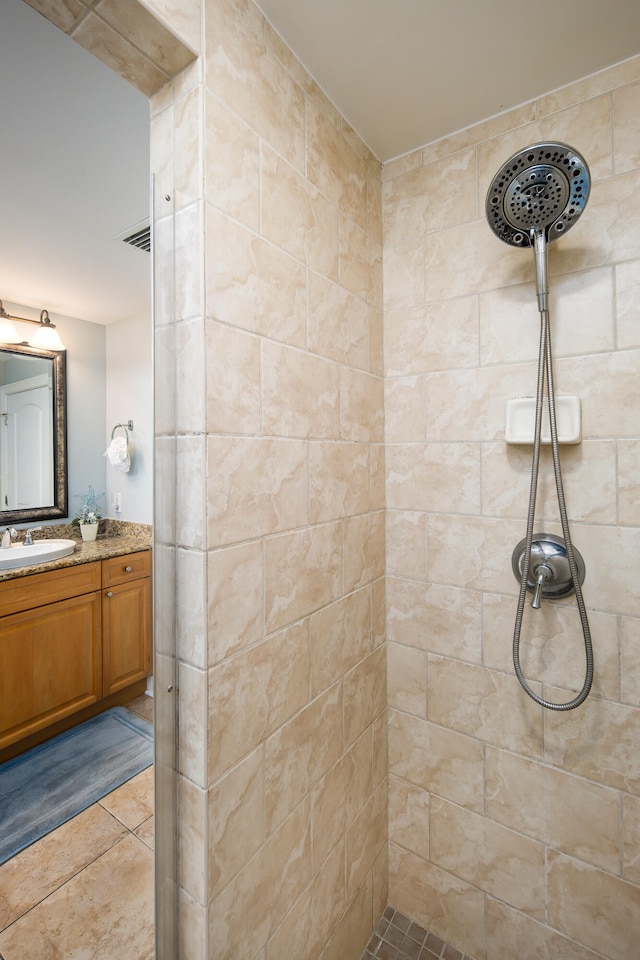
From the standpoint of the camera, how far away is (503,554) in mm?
1066

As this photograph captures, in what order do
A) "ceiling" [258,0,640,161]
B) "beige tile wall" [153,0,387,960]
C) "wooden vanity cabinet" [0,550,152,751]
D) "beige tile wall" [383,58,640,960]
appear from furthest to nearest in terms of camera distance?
"wooden vanity cabinet" [0,550,152,751] → "beige tile wall" [383,58,640,960] → "ceiling" [258,0,640,161] → "beige tile wall" [153,0,387,960]

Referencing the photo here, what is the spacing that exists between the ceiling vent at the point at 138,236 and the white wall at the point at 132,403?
423 millimetres

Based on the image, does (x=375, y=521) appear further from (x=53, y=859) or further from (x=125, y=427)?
(x=53, y=859)

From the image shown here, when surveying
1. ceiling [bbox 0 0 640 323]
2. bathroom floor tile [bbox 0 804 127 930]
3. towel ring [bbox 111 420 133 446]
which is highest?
ceiling [bbox 0 0 640 323]

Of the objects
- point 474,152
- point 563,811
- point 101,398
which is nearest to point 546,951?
point 563,811

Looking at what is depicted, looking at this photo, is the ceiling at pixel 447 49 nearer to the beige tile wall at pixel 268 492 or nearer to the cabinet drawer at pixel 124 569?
the beige tile wall at pixel 268 492

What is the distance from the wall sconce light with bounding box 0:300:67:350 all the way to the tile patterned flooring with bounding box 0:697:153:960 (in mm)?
1042

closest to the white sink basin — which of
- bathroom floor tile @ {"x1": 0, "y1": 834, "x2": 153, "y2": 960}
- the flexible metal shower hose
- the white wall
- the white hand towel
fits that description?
the white wall

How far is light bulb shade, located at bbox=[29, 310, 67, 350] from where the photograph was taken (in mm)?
1005

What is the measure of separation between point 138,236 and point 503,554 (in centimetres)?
154

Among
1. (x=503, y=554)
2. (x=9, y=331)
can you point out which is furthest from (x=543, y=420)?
(x=9, y=331)

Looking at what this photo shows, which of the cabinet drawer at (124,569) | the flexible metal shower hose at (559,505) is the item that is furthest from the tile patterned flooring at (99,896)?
the flexible metal shower hose at (559,505)

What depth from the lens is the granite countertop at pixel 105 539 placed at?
113 centimetres

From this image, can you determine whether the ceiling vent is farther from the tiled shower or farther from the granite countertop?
the granite countertop
